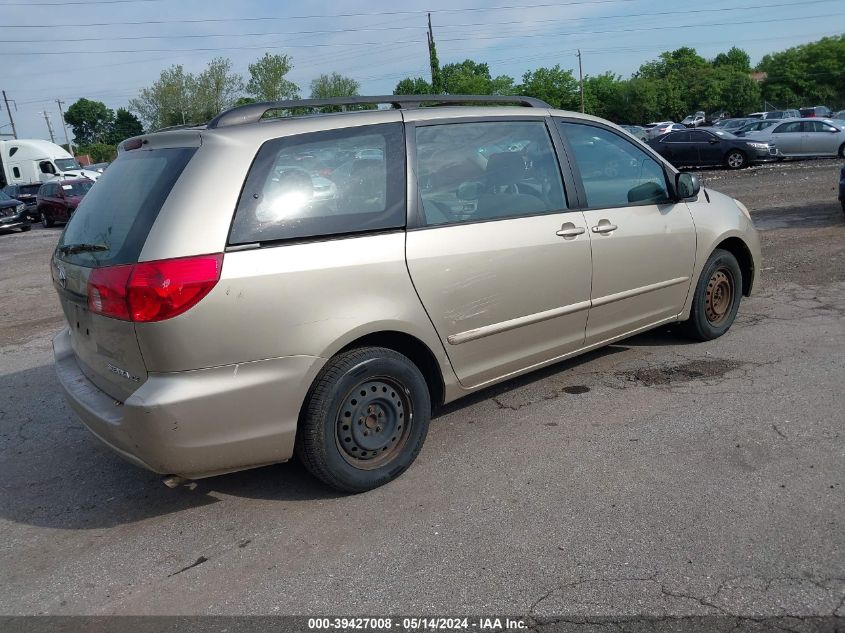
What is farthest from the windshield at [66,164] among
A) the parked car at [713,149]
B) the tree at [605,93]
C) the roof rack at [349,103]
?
the tree at [605,93]

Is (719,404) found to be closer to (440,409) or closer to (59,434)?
(440,409)

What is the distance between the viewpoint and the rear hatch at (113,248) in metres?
3.28

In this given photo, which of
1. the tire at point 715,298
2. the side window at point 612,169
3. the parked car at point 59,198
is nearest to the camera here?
the side window at point 612,169

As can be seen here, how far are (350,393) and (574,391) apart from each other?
1936 millimetres

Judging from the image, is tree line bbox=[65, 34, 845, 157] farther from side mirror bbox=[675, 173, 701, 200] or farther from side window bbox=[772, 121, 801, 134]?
side mirror bbox=[675, 173, 701, 200]

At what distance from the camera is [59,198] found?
80.4 feet

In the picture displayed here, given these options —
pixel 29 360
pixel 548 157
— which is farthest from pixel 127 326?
pixel 29 360

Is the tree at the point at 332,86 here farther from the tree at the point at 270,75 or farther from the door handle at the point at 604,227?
the door handle at the point at 604,227

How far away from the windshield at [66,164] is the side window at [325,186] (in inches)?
1366

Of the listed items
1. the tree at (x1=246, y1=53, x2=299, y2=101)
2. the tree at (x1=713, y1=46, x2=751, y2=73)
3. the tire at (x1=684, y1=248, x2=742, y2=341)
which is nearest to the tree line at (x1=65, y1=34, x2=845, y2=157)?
the tree at (x1=246, y1=53, x2=299, y2=101)

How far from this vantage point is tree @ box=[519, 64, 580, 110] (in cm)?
5781

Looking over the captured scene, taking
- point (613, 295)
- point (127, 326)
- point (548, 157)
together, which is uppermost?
point (548, 157)

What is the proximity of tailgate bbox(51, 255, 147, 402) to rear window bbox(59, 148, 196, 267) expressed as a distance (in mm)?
118

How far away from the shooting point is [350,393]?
3605 millimetres
